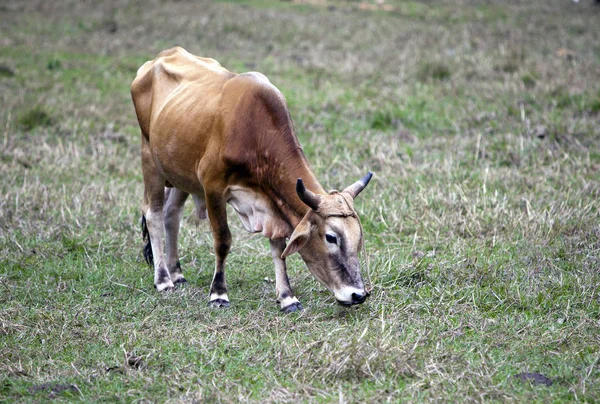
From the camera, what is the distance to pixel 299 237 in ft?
16.1

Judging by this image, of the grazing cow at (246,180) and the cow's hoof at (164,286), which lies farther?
the cow's hoof at (164,286)

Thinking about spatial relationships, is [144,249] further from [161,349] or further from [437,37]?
[437,37]

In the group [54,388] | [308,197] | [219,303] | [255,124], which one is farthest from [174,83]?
[54,388]

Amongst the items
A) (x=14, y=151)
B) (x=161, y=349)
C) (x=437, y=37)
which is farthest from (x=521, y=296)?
(x=437, y=37)

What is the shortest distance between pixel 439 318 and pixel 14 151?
5.65m

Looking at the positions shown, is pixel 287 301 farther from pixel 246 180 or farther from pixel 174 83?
pixel 174 83

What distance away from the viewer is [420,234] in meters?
6.62

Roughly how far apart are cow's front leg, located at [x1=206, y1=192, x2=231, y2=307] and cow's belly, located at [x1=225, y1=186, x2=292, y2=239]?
106 millimetres

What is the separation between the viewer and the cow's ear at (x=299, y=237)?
16.0 feet

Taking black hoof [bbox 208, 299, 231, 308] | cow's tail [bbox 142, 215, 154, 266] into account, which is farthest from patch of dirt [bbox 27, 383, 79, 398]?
cow's tail [bbox 142, 215, 154, 266]

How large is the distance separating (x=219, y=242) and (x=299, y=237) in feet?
2.67

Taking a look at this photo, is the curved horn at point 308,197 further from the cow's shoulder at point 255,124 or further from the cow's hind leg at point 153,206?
the cow's hind leg at point 153,206

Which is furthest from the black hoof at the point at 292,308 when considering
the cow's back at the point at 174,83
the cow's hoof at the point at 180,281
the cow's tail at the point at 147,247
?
the cow's back at the point at 174,83

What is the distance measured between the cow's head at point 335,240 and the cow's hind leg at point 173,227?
1.56 m
